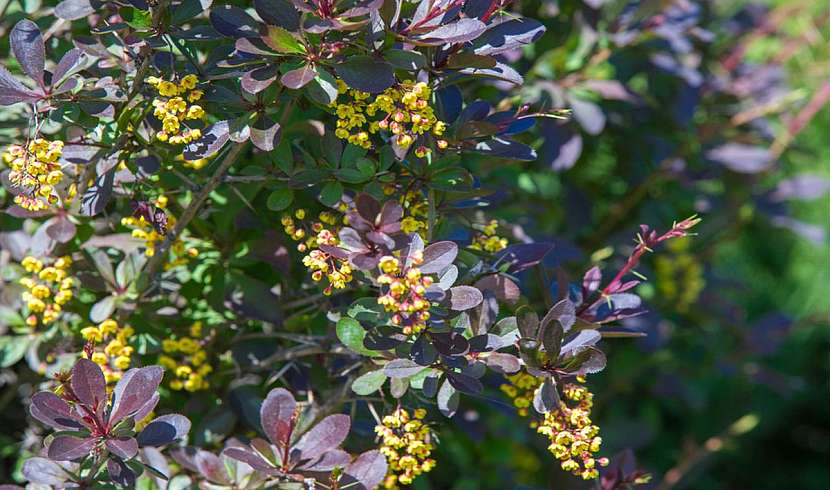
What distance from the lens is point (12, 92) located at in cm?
118

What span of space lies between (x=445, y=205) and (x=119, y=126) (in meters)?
0.50

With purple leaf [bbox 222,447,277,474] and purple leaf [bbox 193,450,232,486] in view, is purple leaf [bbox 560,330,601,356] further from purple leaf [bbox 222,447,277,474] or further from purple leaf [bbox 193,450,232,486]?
purple leaf [bbox 193,450,232,486]

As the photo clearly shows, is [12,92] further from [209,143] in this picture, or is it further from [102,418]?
[102,418]

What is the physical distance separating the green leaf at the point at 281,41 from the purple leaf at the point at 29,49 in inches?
13.1

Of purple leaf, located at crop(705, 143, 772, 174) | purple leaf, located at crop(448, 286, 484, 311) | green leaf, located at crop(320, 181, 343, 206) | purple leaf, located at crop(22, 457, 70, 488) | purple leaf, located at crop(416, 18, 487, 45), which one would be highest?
purple leaf, located at crop(416, 18, 487, 45)

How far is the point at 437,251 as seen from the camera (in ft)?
3.79

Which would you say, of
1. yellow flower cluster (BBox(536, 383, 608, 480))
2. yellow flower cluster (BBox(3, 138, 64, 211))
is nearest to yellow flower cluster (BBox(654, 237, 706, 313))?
yellow flower cluster (BBox(536, 383, 608, 480))

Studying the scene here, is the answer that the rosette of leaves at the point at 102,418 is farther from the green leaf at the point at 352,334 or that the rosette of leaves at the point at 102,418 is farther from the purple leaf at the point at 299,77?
the purple leaf at the point at 299,77

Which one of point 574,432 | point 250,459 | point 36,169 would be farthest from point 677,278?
point 36,169

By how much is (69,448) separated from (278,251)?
456 millimetres

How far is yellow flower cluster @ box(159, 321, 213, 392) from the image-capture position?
1469 mm

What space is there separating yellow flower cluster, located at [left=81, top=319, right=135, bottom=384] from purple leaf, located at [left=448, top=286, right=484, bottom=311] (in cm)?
53

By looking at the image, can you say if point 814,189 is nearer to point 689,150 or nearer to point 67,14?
point 689,150

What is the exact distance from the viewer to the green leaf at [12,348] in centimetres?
156
